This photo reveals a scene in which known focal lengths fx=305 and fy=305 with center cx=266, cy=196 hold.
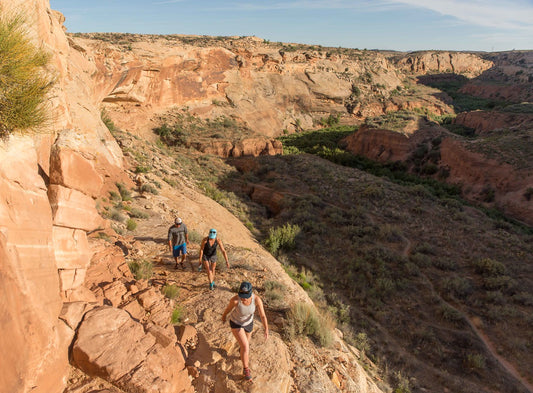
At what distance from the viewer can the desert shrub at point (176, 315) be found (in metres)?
5.02

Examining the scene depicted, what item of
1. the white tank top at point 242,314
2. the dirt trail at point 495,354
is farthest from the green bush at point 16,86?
the dirt trail at point 495,354

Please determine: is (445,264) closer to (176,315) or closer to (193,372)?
(176,315)

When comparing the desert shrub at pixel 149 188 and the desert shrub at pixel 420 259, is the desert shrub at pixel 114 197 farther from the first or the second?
the desert shrub at pixel 420 259

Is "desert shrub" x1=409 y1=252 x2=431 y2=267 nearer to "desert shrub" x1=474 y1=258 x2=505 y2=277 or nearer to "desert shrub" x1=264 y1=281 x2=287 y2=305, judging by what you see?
"desert shrub" x1=474 y1=258 x2=505 y2=277

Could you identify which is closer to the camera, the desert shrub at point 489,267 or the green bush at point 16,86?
the green bush at point 16,86

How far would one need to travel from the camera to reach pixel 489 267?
11266mm

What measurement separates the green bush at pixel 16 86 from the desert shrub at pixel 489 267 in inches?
543

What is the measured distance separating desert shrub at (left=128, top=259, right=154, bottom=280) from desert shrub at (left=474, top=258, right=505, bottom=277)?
Answer: 1163 centimetres

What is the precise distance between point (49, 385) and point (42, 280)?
3.67ft

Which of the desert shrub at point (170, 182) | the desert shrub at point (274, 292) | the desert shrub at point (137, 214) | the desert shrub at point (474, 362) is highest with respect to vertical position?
the desert shrub at point (137, 214)

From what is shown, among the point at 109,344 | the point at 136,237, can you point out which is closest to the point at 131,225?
the point at 136,237

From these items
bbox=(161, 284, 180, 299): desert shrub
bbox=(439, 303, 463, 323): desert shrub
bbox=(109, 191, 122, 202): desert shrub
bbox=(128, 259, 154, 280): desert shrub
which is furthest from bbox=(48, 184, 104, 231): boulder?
bbox=(439, 303, 463, 323): desert shrub

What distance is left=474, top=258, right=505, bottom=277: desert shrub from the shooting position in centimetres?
1116

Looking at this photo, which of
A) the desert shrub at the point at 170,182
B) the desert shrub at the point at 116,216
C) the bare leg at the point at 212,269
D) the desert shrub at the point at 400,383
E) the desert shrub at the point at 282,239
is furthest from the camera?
the desert shrub at the point at 170,182
